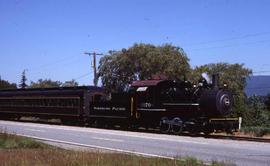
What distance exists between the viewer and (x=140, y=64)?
212 feet

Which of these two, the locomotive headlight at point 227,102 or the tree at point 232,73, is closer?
the locomotive headlight at point 227,102

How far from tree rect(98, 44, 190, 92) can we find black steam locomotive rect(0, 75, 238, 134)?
1744 cm

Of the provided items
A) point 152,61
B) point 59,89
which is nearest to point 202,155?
point 59,89

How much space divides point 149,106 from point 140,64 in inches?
1234

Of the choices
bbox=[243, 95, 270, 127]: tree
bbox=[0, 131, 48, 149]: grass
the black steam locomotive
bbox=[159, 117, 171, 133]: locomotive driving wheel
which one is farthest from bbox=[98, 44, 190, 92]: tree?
bbox=[0, 131, 48, 149]: grass

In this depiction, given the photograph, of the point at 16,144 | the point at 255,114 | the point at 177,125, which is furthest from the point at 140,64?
the point at 16,144

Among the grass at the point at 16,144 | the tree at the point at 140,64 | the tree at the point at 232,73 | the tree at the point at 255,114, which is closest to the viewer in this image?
the grass at the point at 16,144

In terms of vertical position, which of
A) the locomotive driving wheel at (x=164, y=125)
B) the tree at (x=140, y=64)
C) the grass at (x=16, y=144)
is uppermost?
the tree at (x=140, y=64)

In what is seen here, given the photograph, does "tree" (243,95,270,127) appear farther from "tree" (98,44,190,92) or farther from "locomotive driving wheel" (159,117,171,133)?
"locomotive driving wheel" (159,117,171,133)

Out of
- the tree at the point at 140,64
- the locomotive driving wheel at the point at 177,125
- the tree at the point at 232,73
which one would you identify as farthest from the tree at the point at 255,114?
the tree at the point at 232,73

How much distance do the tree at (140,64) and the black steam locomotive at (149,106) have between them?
1744cm

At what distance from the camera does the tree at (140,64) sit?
63.0m

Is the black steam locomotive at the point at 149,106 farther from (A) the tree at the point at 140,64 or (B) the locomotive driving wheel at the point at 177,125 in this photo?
(A) the tree at the point at 140,64

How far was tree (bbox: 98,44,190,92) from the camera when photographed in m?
63.0
